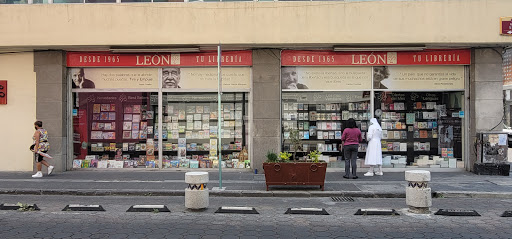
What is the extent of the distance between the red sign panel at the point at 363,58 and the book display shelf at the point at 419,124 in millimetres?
1062

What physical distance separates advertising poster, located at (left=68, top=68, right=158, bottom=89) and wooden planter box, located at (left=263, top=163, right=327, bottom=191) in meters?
5.57

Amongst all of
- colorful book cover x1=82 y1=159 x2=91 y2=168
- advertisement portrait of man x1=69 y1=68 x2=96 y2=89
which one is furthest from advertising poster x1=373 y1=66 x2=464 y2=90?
colorful book cover x1=82 y1=159 x2=91 y2=168

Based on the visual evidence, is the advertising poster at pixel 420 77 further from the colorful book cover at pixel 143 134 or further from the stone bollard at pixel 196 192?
the colorful book cover at pixel 143 134

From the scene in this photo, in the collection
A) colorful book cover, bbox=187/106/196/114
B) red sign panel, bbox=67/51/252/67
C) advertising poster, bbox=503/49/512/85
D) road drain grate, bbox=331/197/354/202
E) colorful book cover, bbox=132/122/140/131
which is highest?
advertising poster, bbox=503/49/512/85

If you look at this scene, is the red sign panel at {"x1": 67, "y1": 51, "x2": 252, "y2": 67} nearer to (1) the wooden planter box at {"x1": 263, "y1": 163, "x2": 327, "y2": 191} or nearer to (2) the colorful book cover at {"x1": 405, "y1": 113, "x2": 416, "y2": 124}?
(1) the wooden planter box at {"x1": 263, "y1": 163, "x2": 327, "y2": 191}

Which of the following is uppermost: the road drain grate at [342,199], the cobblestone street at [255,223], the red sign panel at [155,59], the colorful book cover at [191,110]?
the red sign panel at [155,59]

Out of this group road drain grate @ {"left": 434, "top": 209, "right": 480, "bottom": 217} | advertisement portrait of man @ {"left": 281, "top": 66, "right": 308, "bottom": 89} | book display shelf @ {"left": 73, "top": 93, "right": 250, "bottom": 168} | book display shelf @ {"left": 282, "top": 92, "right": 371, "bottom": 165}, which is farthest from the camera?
book display shelf @ {"left": 73, "top": 93, "right": 250, "bottom": 168}

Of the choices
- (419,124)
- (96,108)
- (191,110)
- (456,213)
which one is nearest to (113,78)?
(96,108)

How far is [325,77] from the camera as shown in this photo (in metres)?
13.1

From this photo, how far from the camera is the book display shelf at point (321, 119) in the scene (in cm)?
1324

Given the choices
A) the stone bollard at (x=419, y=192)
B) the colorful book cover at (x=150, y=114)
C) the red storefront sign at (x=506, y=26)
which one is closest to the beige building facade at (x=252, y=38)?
the red storefront sign at (x=506, y=26)

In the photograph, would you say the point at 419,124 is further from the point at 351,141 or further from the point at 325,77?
the point at 325,77

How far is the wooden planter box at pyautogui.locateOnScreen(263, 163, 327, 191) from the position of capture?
9680 millimetres

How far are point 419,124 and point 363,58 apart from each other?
2.97m
